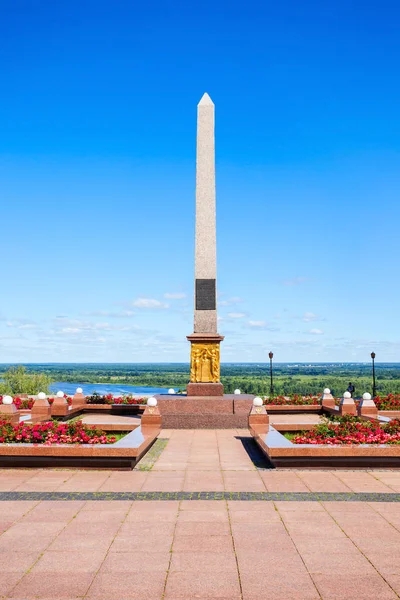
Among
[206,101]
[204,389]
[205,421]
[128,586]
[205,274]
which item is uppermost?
[206,101]

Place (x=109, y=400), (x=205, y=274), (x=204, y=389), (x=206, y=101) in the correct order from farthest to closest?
(x=109, y=400)
(x=206, y=101)
(x=205, y=274)
(x=204, y=389)

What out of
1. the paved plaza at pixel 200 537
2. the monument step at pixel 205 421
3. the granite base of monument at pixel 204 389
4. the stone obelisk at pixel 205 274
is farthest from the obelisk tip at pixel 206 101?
the paved plaza at pixel 200 537

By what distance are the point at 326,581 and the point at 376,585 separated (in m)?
0.45

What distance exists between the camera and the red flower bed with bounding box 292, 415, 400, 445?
A: 34.5ft

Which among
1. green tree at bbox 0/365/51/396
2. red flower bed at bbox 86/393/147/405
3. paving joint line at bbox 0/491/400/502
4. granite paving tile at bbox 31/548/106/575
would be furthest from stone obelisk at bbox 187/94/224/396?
green tree at bbox 0/365/51/396

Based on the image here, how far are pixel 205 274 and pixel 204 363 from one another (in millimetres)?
3052

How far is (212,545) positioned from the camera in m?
5.75

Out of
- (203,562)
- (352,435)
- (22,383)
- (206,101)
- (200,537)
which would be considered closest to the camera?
(203,562)

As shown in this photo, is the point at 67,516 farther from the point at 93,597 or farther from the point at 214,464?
the point at 214,464

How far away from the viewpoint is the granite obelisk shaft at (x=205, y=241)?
17906 millimetres

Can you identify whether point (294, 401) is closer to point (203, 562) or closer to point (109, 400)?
point (109, 400)

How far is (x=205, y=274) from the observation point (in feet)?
59.0

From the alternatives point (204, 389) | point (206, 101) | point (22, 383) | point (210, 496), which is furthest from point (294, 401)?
point (22, 383)

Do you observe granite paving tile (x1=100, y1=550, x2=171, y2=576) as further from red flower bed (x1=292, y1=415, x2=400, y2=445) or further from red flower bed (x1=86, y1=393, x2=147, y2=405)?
red flower bed (x1=86, y1=393, x2=147, y2=405)
